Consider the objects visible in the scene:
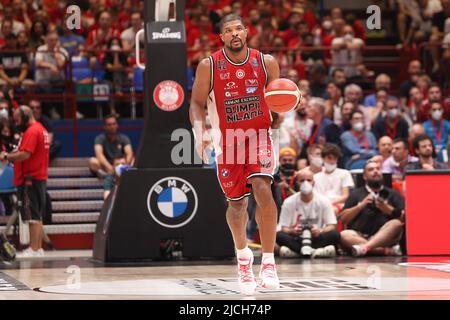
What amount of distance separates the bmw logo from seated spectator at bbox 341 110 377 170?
4665mm

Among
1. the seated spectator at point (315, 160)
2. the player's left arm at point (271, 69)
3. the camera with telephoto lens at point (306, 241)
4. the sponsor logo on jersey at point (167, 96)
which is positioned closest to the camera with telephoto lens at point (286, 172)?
the seated spectator at point (315, 160)

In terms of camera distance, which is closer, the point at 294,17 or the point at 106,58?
the point at 106,58

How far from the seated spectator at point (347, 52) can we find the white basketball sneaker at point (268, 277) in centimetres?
1061

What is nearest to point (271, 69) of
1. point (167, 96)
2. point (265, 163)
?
point (265, 163)

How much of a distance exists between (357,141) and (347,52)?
3.21 m

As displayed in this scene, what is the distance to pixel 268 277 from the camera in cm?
890

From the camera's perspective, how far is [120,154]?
1673 centimetres

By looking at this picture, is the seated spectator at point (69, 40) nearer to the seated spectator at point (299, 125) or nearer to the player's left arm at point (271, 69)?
the seated spectator at point (299, 125)

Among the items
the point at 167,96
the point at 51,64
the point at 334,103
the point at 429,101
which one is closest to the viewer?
the point at 167,96

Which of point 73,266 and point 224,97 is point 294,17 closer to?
point 73,266

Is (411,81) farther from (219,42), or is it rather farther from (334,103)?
(219,42)

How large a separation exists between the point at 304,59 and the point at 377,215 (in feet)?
21.3

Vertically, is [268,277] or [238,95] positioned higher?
[238,95]
